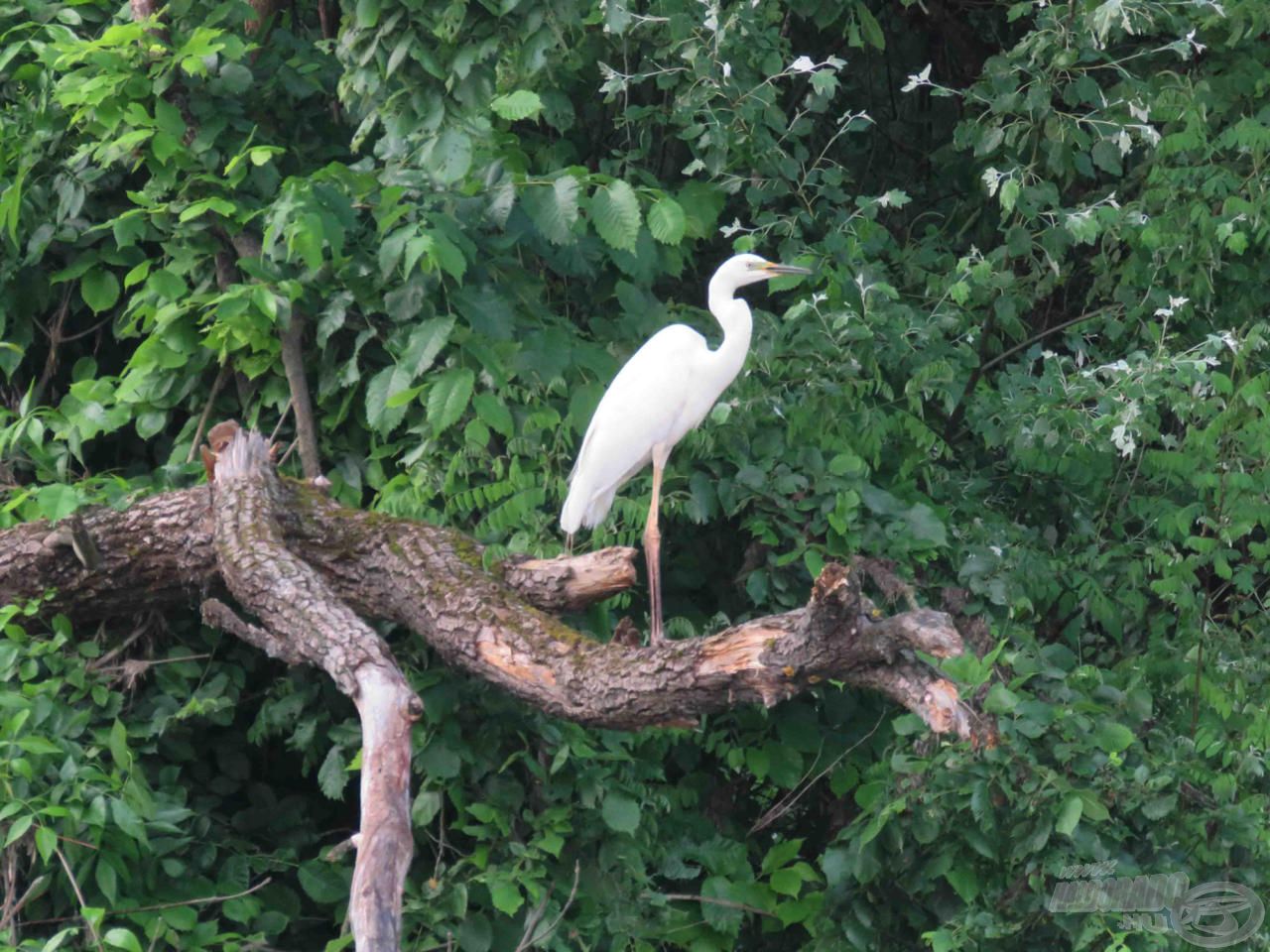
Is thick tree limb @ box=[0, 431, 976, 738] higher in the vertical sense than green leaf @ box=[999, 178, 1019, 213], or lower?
lower

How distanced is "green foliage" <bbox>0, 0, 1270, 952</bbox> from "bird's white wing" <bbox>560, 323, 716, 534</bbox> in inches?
5.7

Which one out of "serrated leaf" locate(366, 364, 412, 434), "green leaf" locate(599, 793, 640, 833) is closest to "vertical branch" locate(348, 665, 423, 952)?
"green leaf" locate(599, 793, 640, 833)

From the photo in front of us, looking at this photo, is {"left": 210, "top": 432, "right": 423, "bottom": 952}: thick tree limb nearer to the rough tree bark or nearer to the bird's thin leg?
the rough tree bark

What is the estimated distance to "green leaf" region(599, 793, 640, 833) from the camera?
13.8ft

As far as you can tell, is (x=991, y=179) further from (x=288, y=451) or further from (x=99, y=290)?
(x=99, y=290)

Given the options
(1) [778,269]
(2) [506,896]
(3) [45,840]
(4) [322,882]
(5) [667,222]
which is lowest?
(4) [322,882]

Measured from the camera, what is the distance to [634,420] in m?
4.28

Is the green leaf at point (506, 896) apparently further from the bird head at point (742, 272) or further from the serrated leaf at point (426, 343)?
the bird head at point (742, 272)

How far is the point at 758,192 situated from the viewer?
5121mm

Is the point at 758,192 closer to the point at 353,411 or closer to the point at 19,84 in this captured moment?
the point at 353,411

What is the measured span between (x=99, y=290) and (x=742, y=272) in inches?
72.5

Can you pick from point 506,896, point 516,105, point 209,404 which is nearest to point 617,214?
point 516,105

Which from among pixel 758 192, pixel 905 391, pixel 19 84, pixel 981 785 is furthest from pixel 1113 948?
pixel 19 84

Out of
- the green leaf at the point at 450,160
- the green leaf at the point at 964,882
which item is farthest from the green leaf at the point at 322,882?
the green leaf at the point at 450,160
